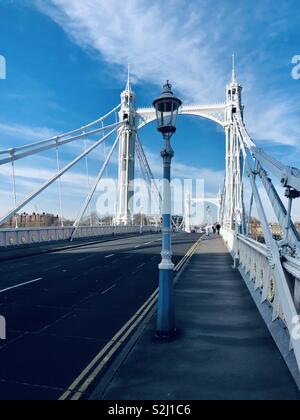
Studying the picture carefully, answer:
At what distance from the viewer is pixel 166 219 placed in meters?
6.41

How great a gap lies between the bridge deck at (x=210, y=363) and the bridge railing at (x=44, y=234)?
1650cm

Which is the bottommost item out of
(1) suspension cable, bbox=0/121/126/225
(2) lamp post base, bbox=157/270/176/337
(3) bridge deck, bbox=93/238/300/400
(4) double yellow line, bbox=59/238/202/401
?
(3) bridge deck, bbox=93/238/300/400

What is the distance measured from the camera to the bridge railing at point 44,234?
21484 mm

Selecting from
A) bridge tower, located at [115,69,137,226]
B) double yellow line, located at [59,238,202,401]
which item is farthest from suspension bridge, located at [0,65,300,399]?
bridge tower, located at [115,69,137,226]

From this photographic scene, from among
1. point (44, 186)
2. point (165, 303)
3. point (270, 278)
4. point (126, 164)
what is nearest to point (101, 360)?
point (165, 303)

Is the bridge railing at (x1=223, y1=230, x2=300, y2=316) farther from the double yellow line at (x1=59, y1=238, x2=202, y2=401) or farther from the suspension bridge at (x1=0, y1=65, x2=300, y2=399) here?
the double yellow line at (x1=59, y1=238, x2=202, y2=401)

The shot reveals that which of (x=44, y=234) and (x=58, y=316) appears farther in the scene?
(x=44, y=234)

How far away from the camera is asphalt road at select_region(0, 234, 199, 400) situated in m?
4.59

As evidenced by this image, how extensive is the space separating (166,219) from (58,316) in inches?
131

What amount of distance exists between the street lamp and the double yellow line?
2.41ft

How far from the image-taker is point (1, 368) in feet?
15.8

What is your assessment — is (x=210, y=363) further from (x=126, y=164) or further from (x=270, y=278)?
(x=126, y=164)

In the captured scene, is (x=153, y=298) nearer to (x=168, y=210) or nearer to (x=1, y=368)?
(x=168, y=210)
